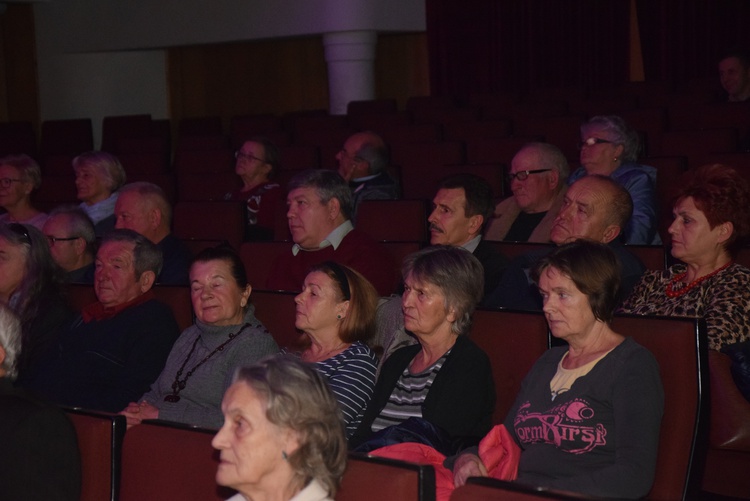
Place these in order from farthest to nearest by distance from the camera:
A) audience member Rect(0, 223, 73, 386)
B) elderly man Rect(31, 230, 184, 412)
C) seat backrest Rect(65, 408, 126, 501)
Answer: audience member Rect(0, 223, 73, 386) < elderly man Rect(31, 230, 184, 412) < seat backrest Rect(65, 408, 126, 501)

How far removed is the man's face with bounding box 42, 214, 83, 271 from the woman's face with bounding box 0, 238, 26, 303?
0.50 meters

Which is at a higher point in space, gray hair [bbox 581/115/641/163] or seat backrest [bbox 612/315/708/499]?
gray hair [bbox 581/115/641/163]

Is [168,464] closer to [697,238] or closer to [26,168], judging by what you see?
[697,238]

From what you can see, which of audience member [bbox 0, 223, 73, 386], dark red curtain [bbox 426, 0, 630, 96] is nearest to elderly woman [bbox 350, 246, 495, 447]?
audience member [bbox 0, 223, 73, 386]

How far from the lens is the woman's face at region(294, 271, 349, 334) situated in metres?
2.99

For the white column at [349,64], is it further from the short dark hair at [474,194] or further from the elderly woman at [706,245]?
the elderly woman at [706,245]

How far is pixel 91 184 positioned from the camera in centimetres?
563

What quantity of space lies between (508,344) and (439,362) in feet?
0.67

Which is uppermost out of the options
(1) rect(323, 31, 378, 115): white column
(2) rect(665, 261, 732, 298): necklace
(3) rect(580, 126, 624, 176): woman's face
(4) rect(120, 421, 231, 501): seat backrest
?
(1) rect(323, 31, 378, 115): white column

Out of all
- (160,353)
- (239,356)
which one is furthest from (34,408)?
(160,353)

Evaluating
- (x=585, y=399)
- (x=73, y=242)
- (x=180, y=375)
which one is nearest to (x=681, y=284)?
(x=585, y=399)

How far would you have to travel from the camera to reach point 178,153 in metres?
7.41

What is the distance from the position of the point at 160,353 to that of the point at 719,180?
69.4 inches

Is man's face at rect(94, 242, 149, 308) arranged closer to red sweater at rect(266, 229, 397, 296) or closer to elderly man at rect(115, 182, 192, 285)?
red sweater at rect(266, 229, 397, 296)
